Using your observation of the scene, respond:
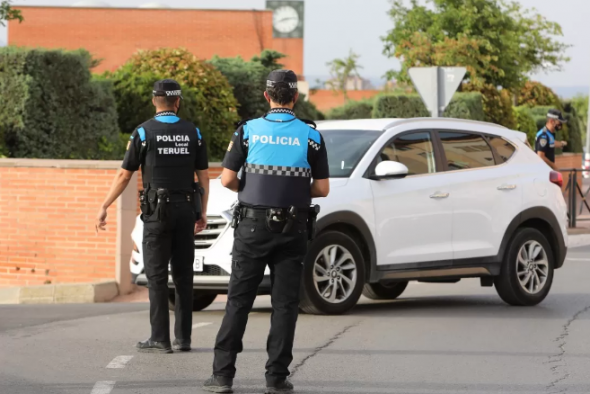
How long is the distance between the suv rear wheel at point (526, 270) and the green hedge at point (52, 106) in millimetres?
9093

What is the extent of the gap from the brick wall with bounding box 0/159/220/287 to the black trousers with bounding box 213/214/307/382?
8145mm

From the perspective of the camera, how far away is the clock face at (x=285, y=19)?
79.1m

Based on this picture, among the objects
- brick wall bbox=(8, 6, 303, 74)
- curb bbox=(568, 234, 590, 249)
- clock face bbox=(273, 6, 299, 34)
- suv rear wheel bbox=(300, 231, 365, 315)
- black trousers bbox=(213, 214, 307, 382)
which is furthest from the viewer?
clock face bbox=(273, 6, 299, 34)

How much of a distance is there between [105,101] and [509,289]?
400 inches

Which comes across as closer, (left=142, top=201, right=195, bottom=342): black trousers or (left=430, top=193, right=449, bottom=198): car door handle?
(left=142, top=201, right=195, bottom=342): black trousers

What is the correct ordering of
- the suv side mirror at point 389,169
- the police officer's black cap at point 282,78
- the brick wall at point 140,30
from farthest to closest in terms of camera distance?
1. the brick wall at point 140,30
2. the suv side mirror at point 389,169
3. the police officer's black cap at point 282,78

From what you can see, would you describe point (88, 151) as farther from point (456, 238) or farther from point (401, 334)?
point (401, 334)

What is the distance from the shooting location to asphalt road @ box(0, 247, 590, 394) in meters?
7.32

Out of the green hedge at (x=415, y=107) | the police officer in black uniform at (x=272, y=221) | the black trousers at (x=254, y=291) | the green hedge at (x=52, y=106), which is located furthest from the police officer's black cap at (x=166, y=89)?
the green hedge at (x=415, y=107)

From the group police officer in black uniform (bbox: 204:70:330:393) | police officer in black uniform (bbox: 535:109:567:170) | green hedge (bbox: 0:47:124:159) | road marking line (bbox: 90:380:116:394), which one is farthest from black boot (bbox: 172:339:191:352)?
police officer in black uniform (bbox: 535:109:567:170)

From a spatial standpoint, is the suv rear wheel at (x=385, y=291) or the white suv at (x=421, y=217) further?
the suv rear wheel at (x=385, y=291)

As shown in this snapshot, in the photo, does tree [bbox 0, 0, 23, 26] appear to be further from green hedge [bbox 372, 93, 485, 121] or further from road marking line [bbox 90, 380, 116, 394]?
green hedge [bbox 372, 93, 485, 121]

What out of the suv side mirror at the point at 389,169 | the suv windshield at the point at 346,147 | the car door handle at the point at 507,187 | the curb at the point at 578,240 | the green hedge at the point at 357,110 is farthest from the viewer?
the green hedge at the point at 357,110

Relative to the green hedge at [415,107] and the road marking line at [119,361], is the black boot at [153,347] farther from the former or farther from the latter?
the green hedge at [415,107]
